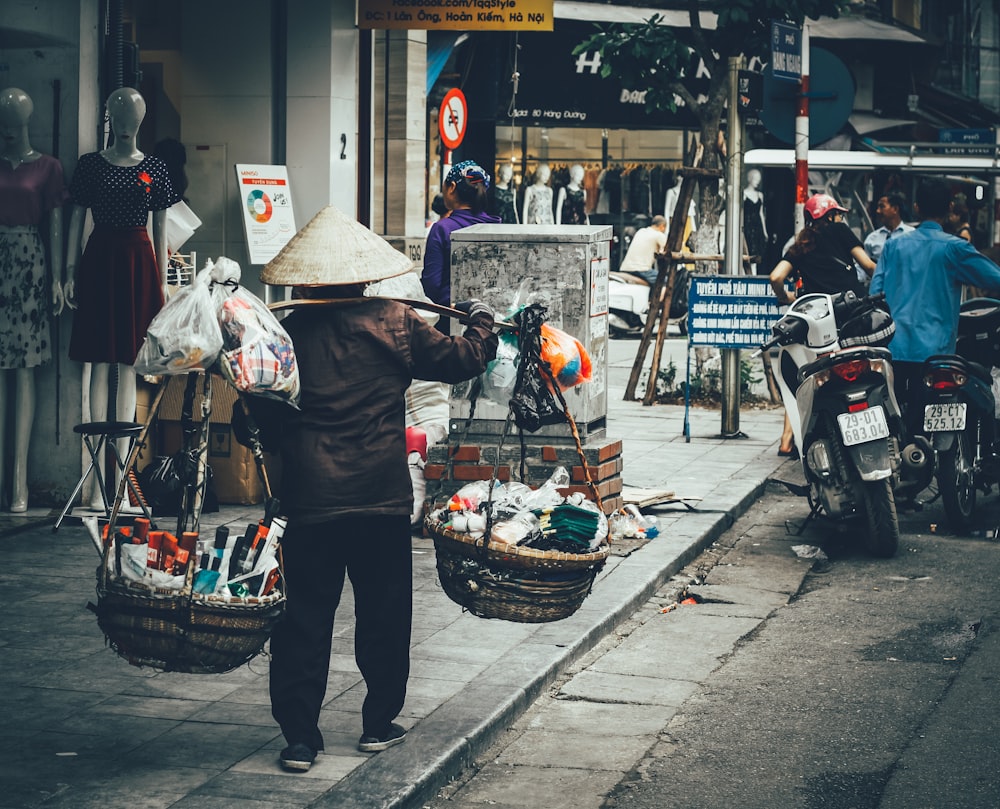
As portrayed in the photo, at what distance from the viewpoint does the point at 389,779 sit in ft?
15.2

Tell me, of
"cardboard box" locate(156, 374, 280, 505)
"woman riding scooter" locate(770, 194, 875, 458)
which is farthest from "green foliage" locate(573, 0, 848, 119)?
"cardboard box" locate(156, 374, 280, 505)

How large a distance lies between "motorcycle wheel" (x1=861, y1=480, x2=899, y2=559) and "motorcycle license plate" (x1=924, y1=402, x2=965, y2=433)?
0.79 meters

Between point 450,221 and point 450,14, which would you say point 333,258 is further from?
point 450,14

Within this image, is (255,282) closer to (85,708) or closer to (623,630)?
(623,630)

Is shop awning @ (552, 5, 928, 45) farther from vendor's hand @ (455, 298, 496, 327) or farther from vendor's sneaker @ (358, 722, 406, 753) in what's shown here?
vendor's sneaker @ (358, 722, 406, 753)

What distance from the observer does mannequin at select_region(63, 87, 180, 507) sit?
819cm

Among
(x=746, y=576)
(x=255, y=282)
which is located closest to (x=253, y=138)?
(x=255, y=282)

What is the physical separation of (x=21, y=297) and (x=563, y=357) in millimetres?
3447

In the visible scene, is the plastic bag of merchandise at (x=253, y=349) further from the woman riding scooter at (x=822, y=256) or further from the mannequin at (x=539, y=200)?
the mannequin at (x=539, y=200)

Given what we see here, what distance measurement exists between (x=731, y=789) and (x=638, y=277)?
18.7 m

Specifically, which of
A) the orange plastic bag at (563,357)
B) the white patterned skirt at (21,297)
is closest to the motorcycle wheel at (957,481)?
the orange plastic bag at (563,357)

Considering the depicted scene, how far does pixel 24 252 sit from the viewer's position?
835cm

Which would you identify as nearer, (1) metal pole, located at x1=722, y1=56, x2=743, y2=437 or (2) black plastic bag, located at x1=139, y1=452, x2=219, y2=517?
(2) black plastic bag, located at x1=139, y1=452, x2=219, y2=517

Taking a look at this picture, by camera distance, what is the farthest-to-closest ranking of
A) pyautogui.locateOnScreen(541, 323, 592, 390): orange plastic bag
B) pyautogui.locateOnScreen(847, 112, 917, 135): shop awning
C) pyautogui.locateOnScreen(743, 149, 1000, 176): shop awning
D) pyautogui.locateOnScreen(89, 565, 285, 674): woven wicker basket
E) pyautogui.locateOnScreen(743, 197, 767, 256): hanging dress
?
pyautogui.locateOnScreen(847, 112, 917, 135): shop awning → pyautogui.locateOnScreen(743, 197, 767, 256): hanging dress → pyautogui.locateOnScreen(743, 149, 1000, 176): shop awning → pyautogui.locateOnScreen(541, 323, 592, 390): orange plastic bag → pyautogui.locateOnScreen(89, 565, 285, 674): woven wicker basket
